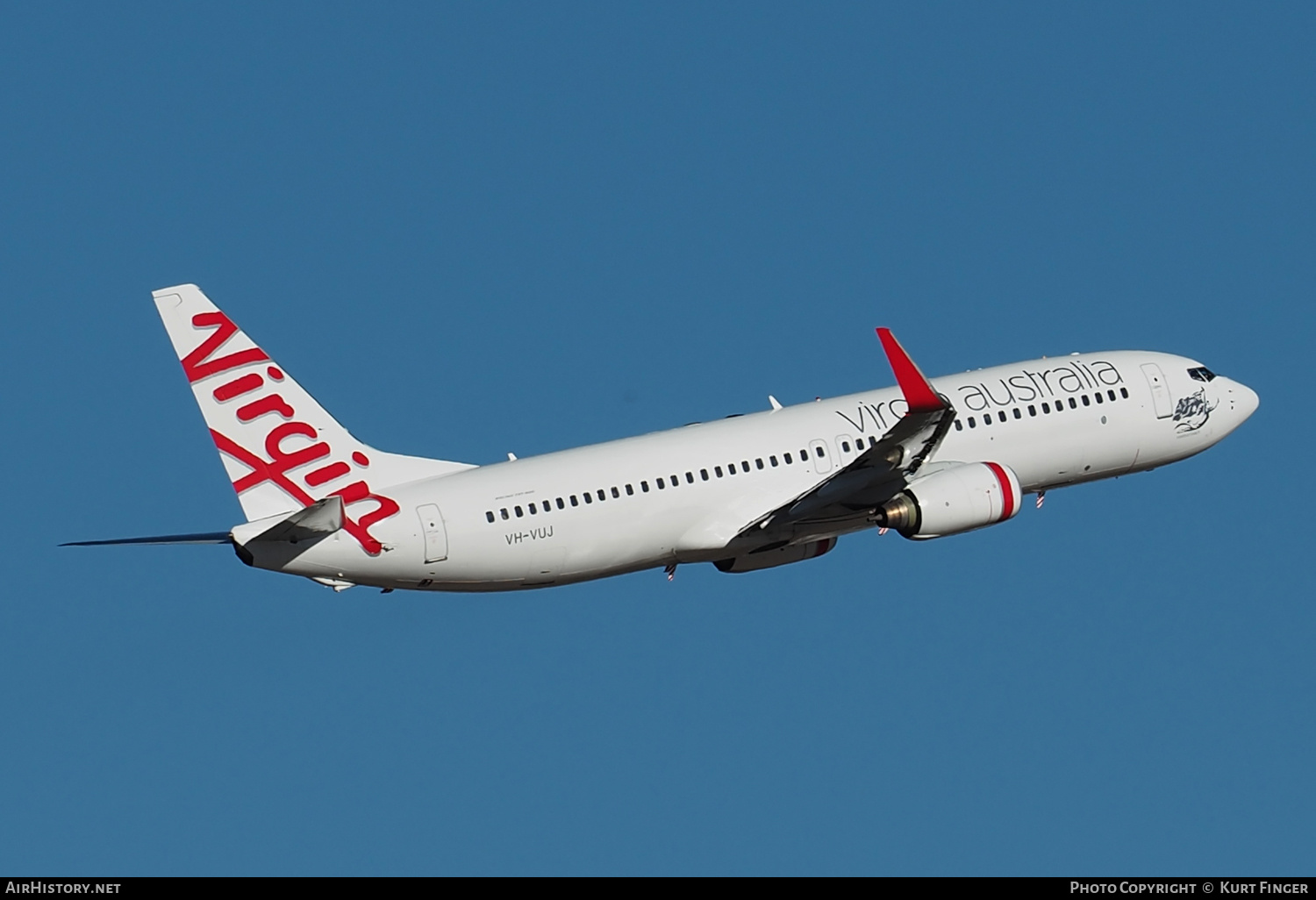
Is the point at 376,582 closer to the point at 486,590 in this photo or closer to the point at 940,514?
the point at 486,590

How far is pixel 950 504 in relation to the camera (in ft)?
171

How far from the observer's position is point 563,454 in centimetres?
5162

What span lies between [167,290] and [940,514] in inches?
761

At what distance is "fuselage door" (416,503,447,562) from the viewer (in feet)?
161

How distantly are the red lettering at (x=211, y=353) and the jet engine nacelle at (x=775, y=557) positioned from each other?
46.9ft

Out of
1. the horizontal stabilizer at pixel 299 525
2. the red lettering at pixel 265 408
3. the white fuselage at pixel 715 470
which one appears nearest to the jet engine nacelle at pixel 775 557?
the white fuselage at pixel 715 470

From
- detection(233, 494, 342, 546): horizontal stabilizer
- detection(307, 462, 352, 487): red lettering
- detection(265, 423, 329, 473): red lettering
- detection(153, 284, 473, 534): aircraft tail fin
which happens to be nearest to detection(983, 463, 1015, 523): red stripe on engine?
detection(153, 284, 473, 534): aircraft tail fin

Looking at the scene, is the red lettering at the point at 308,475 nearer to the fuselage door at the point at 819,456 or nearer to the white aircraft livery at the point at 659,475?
the white aircraft livery at the point at 659,475

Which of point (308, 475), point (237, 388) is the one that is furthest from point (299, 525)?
point (237, 388)

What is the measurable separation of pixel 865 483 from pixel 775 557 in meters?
5.19
